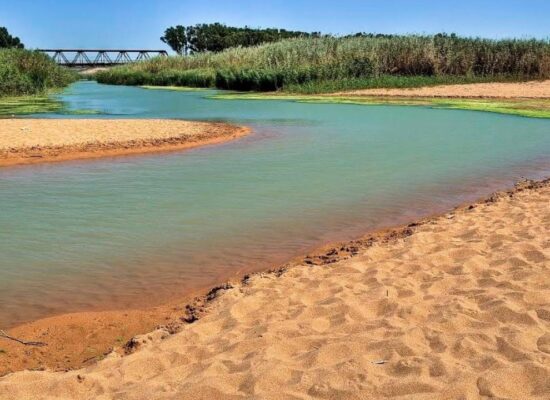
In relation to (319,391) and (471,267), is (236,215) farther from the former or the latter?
(319,391)

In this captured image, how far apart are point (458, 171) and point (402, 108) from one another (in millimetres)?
14872

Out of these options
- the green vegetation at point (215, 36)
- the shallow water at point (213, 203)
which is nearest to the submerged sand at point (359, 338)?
the shallow water at point (213, 203)

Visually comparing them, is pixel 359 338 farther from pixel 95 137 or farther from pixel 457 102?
pixel 457 102

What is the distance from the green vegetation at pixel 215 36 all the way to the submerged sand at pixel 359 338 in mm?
97284

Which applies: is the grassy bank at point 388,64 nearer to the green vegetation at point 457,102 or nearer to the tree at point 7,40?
the green vegetation at point 457,102

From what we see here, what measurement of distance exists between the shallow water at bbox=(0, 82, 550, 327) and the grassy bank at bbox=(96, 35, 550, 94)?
2117 cm

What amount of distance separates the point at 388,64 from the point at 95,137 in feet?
96.4

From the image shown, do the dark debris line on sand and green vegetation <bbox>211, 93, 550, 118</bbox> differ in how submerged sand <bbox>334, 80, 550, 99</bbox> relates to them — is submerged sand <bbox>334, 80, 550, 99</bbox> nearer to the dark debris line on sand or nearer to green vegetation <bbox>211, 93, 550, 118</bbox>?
green vegetation <bbox>211, 93, 550, 118</bbox>

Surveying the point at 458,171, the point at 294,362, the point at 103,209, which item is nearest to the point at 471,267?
the point at 294,362

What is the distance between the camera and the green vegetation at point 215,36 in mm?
102000

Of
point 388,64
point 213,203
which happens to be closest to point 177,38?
point 388,64

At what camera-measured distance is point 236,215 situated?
8.52 metres

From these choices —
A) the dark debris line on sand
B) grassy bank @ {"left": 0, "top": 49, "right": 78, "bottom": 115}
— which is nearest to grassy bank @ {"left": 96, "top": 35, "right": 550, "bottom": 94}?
grassy bank @ {"left": 0, "top": 49, "right": 78, "bottom": 115}

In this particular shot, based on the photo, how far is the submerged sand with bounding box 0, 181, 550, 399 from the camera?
353cm
